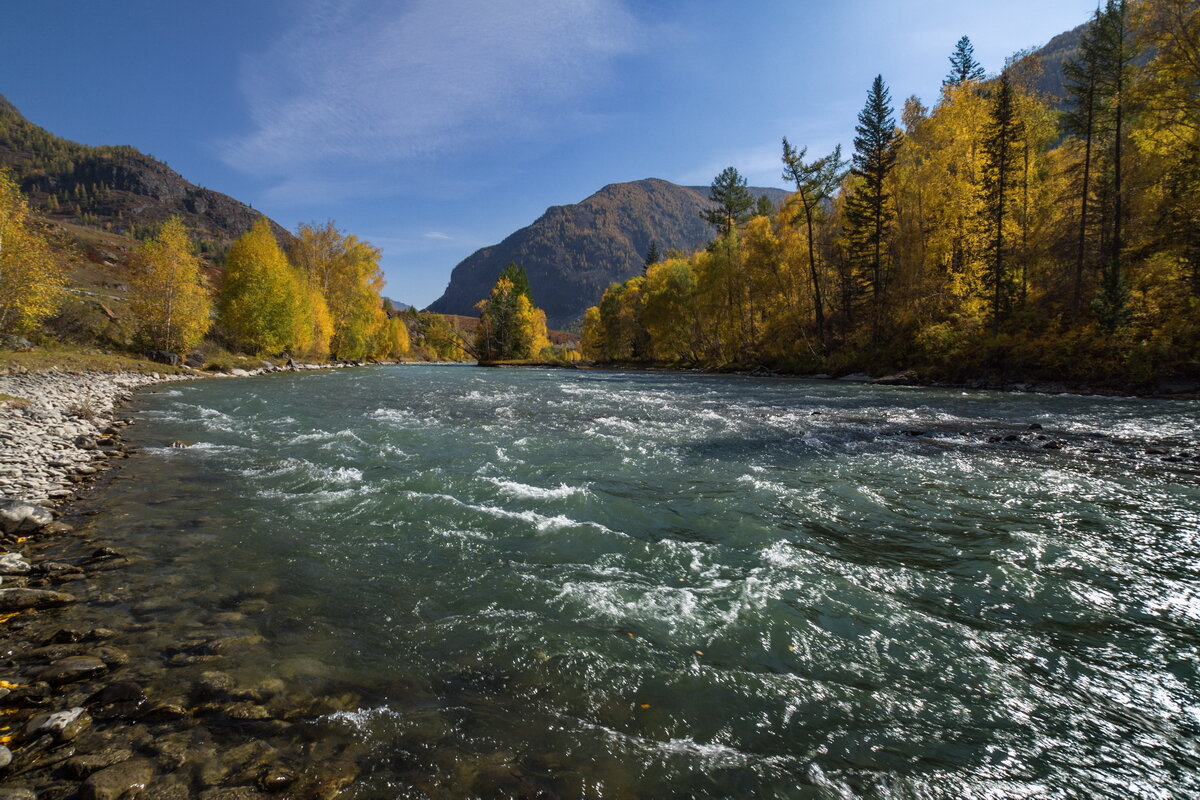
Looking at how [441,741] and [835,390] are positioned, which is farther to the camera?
[835,390]

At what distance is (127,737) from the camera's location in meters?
3.08

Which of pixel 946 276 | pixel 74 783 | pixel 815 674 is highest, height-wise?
pixel 946 276

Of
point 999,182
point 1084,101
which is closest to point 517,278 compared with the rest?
point 999,182

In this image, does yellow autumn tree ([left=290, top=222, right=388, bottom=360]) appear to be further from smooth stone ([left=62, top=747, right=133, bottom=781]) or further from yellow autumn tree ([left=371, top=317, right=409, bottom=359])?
smooth stone ([left=62, top=747, right=133, bottom=781])

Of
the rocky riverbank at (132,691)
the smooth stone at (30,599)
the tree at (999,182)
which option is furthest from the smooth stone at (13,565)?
the tree at (999,182)

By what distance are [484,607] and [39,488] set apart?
8396mm

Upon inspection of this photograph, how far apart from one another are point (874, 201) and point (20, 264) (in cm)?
4978

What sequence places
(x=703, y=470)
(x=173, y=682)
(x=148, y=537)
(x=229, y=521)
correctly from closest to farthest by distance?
(x=173, y=682) < (x=148, y=537) < (x=229, y=521) < (x=703, y=470)

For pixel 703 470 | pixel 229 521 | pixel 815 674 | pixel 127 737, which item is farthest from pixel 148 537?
pixel 703 470

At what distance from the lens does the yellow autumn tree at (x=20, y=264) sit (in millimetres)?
23672

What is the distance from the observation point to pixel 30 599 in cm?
467

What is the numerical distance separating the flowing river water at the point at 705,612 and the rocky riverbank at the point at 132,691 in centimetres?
10

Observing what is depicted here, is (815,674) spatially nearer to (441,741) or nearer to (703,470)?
(441,741)

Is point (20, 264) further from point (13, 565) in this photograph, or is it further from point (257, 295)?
point (13, 565)
